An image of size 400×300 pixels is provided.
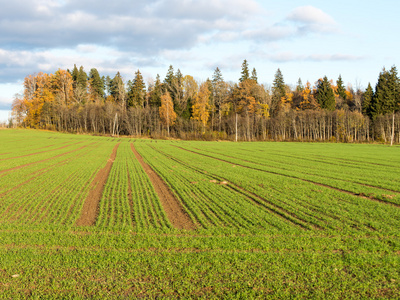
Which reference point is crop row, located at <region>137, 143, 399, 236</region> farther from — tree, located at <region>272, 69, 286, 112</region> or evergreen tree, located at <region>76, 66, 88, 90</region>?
evergreen tree, located at <region>76, 66, 88, 90</region>

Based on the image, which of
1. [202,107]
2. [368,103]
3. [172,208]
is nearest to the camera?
[172,208]

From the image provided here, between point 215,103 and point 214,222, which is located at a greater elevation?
point 215,103

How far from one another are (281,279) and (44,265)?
5.38 m

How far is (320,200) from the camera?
41.0ft

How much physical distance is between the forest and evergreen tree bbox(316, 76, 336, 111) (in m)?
0.27

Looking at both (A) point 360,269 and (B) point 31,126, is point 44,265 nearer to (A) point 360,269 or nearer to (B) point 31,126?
(A) point 360,269

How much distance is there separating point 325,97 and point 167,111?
156ft

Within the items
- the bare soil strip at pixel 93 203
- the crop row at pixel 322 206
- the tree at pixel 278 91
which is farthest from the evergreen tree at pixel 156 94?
the crop row at pixel 322 206

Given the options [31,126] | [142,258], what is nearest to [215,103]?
[31,126]

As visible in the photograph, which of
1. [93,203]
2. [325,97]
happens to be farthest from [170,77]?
[93,203]

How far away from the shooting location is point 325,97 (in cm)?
8388

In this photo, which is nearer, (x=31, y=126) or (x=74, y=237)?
(x=74, y=237)

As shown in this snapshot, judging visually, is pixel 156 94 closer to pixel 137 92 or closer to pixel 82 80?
pixel 137 92

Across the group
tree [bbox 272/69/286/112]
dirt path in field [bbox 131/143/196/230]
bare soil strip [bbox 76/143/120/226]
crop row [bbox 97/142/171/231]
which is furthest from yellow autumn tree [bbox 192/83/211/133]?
dirt path in field [bbox 131/143/196/230]
